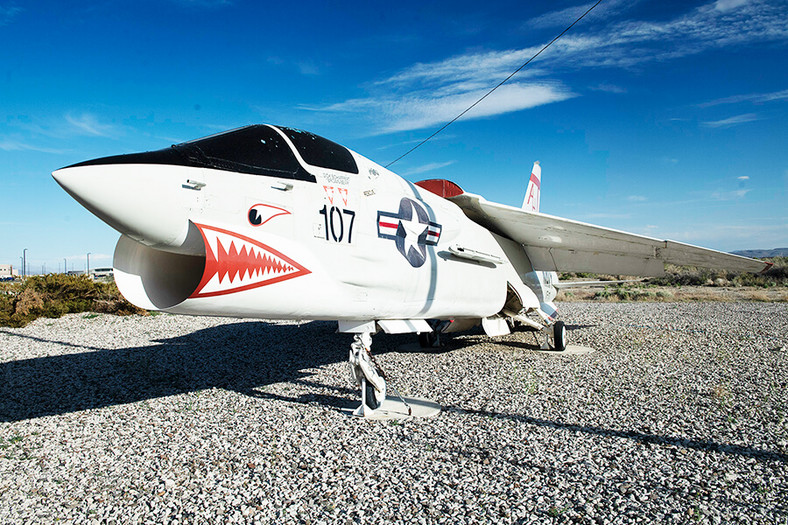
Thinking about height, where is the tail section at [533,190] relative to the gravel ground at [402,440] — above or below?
above

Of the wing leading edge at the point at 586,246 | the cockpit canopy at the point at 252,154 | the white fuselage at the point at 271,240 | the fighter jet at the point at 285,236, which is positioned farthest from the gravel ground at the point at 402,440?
the cockpit canopy at the point at 252,154

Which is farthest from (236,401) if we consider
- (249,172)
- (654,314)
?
(654,314)

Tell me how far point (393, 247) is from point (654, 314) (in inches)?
603

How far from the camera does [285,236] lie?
4.04 m

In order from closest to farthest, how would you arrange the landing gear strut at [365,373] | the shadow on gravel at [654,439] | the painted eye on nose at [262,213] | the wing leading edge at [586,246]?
the painted eye on nose at [262,213] < the shadow on gravel at [654,439] < the landing gear strut at [365,373] < the wing leading edge at [586,246]

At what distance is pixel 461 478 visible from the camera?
12.1 feet

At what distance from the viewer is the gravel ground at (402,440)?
3266 mm

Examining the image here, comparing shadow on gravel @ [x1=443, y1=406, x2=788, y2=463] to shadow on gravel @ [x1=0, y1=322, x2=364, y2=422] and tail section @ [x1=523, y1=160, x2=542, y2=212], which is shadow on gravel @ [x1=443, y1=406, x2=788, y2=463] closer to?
shadow on gravel @ [x1=0, y1=322, x2=364, y2=422]

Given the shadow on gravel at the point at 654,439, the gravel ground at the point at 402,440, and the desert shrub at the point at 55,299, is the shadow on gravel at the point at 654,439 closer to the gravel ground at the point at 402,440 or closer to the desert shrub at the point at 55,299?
the gravel ground at the point at 402,440

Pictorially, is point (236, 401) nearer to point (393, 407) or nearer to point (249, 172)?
point (393, 407)

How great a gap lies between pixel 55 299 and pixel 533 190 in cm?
1641

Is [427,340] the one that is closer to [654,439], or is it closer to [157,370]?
[157,370]

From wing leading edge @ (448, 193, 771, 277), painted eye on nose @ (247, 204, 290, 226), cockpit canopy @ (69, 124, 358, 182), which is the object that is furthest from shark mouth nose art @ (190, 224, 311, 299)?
wing leading edge @ (448, 193, 771, 277)

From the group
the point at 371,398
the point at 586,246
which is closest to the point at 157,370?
the point at 371,398
